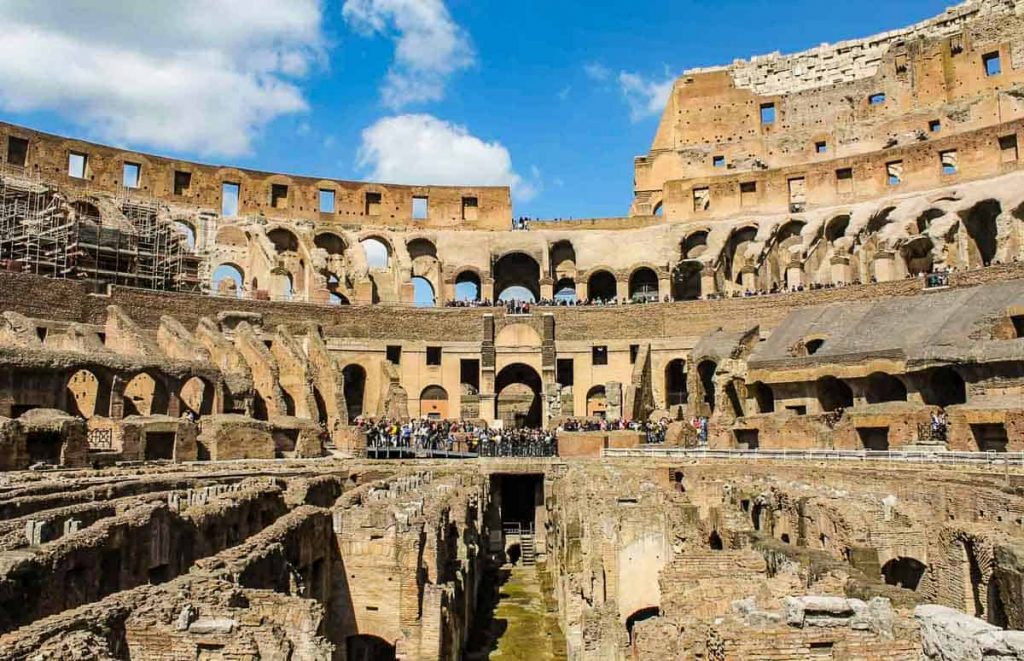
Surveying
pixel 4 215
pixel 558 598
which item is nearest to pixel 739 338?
Answer: pixel 558 598

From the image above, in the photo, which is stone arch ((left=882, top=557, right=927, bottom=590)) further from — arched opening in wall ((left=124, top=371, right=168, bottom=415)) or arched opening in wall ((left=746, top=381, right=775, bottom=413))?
arched opening in wall ((left=124, top=371, right=168, bottom=415))

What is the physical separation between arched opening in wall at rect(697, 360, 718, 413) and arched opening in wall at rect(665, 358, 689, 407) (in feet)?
5.44

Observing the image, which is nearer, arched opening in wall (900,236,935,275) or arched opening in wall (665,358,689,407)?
arched opening in wall (900,236,935,275)

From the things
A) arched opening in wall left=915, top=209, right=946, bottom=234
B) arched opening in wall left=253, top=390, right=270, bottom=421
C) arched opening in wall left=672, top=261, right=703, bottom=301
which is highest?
arched opening in wall left=915, top=209, right=946, bottom=234

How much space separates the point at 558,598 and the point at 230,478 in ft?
28.6

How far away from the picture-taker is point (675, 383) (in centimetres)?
4722

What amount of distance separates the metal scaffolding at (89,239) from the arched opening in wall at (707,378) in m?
26.2

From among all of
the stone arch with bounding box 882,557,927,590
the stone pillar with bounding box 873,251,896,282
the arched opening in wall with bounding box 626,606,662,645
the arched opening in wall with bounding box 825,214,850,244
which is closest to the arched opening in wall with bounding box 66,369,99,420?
the arched opening in wall with bounding box 626,606,662,645

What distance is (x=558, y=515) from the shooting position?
23266 millimetres

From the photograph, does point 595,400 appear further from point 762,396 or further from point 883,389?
point 883,389

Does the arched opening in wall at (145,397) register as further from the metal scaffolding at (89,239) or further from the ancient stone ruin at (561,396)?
the metal scaffolding at (89,239)

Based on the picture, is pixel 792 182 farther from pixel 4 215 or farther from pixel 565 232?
pixel 4 215

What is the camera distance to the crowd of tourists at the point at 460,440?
3241 cm

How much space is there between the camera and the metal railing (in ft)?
70.7
